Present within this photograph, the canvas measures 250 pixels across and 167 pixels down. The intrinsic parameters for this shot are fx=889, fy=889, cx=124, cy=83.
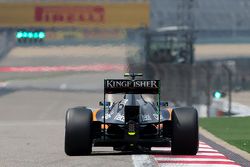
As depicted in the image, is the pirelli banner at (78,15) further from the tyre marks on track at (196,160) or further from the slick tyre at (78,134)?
the slick tyre at (78,134)

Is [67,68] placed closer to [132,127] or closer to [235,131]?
[235,131]

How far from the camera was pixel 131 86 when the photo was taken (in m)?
16.2

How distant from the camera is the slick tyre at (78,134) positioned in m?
15.7

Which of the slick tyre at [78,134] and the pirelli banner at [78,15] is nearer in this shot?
the slick tyre at [78,134]

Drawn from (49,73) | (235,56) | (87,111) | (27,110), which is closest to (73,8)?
(49,73)

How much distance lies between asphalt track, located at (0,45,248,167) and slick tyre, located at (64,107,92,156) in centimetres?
22

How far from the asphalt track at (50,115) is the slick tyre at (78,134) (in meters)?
0.22

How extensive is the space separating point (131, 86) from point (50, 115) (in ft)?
126

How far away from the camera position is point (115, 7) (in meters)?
94.5

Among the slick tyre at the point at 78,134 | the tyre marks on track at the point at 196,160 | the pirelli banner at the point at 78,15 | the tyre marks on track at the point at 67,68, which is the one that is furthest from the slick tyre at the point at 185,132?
the pirelli banner at the point at 78,15

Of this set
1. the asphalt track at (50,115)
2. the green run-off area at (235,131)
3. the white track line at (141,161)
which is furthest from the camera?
the green run-off area at (235,131)

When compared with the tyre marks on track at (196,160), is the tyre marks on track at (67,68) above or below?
below

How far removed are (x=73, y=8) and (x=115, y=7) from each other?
462 centimetres

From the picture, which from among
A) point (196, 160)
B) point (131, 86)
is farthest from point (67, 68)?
point (196, 160)
